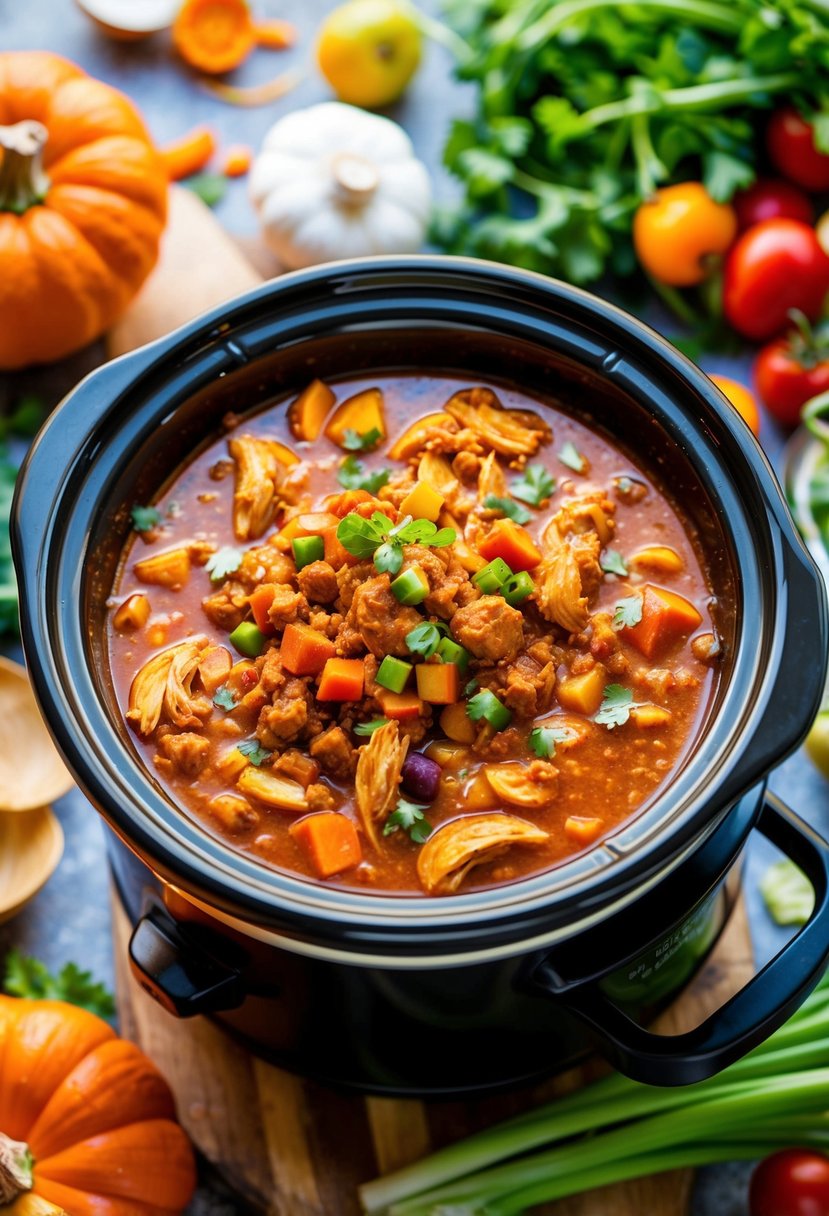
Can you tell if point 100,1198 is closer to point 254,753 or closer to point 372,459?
point 254,753

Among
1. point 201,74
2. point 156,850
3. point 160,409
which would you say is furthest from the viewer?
point 201,74

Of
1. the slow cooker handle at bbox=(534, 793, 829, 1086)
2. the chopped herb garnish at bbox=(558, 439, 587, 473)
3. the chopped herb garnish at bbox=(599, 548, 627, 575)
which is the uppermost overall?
the chopped herb garnish at bbox=(558, 439, 587, 473)

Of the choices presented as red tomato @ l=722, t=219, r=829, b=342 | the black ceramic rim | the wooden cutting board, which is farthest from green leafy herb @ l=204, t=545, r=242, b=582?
red tomato @ l=722, t=219, r=829, b=342

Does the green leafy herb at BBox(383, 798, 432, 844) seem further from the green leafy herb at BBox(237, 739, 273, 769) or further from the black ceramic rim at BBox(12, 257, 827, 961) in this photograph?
the green leafy herb at BBox(237, 739, 273, 769)

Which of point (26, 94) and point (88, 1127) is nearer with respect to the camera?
point (88, 1127)


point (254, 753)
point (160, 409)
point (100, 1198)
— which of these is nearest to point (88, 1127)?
point (100, 1198)

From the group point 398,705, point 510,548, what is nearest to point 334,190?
point 510,548
